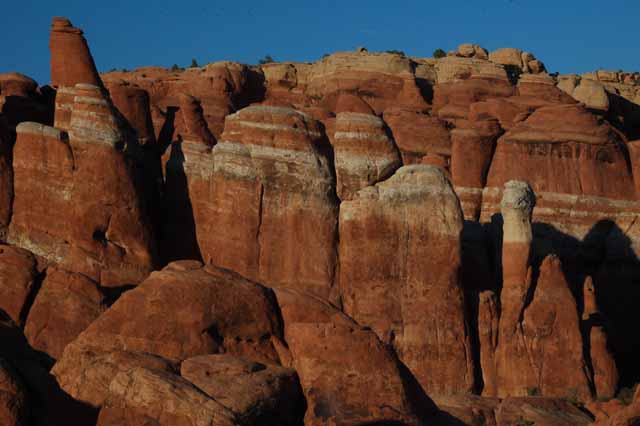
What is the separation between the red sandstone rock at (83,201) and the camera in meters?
38.7

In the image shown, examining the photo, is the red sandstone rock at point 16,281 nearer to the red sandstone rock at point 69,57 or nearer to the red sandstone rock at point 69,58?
the red sandstone rock at point 69,58

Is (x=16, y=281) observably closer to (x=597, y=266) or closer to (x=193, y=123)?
(x=193, y=123)

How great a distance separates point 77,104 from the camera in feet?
134

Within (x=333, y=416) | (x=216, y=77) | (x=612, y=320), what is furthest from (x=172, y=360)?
(x=216, y=77)

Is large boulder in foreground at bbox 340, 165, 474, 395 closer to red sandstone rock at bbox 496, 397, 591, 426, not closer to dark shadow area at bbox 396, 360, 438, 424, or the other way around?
red sandstone rock at bbox 496, 397, 591, 426

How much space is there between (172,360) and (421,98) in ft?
141

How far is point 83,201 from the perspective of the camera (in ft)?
129

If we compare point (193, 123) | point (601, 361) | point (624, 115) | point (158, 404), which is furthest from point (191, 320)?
point (624, 115)

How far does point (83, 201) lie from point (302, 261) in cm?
688

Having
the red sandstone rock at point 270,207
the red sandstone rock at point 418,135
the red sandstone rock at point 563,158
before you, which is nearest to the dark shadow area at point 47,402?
the red sandstone rock at point 270,207

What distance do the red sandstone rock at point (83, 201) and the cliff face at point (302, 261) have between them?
6cm

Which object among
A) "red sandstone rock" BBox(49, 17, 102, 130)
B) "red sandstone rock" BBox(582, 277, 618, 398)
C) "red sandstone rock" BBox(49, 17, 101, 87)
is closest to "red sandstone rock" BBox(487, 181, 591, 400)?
"red sandstone rock" BBox(582, 277, 618, 398)

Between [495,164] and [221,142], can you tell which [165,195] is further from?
[495,164]

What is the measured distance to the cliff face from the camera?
78.3ft
